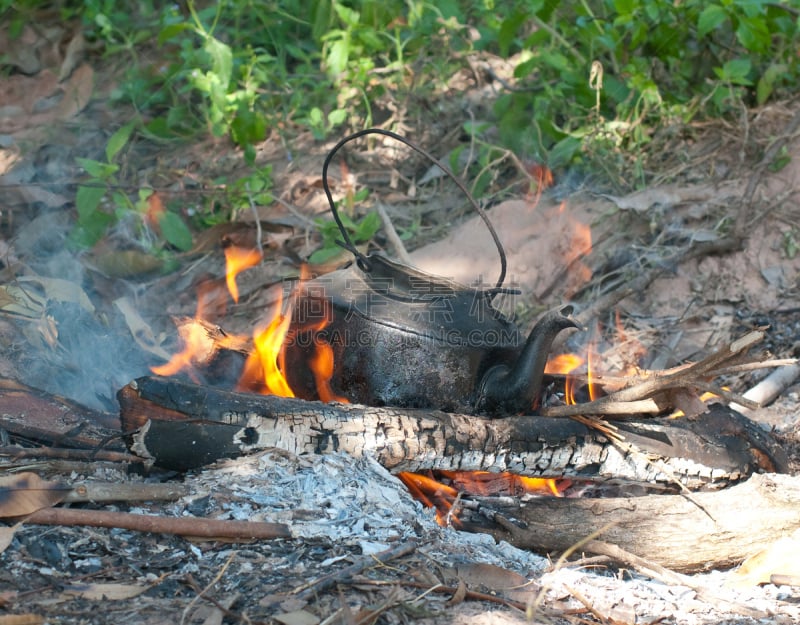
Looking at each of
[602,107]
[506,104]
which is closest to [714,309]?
[602,107]

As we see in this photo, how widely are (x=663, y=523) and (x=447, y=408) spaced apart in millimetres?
804

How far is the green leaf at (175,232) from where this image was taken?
5316 millimetres

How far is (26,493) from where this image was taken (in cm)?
248

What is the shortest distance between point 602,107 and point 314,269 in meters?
2.02

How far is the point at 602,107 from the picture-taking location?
556 centimetres

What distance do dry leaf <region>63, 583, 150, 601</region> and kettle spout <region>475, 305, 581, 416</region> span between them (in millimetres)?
1437

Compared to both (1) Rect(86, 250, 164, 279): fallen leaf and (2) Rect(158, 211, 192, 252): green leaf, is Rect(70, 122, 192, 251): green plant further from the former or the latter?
(1) Rect(86, 250, 164, 279): fallen leaf

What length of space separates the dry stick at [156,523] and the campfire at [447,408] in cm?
29

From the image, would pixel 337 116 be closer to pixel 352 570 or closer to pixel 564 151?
pixel 564 151

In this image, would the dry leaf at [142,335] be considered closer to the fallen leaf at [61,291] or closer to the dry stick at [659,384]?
the fallen leaf at [61,291]

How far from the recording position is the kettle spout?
10.5 ft

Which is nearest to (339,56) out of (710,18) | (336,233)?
(336,233)

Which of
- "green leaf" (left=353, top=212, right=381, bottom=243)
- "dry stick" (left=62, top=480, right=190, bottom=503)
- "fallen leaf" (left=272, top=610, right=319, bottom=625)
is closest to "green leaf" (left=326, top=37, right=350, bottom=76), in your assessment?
"green leaf" (left=353, top=212, right=381, bottom=243)

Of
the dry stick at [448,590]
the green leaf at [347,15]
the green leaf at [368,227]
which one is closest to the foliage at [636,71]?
the green leaf at [347,15]
